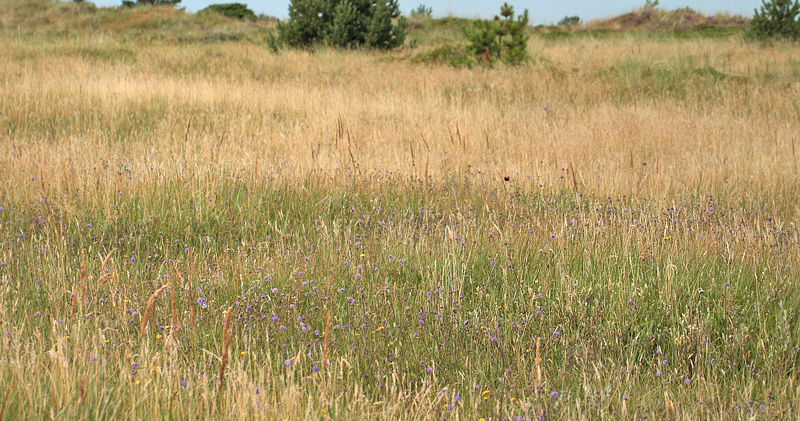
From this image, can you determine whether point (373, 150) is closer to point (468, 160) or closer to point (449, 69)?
point (468, 160)

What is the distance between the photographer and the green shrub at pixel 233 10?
32.1 meters

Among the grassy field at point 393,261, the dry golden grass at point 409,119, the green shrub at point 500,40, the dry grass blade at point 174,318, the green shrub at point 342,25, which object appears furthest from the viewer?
the green shrub at point 342,25

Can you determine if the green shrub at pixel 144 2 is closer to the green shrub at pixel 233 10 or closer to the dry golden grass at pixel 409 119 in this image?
the green shrub at pixel 233 10

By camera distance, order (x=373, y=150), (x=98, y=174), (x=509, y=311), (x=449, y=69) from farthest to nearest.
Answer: (x=449, y=69), (x=373, y=150), (x=98, y=174), (x=509, y=311)

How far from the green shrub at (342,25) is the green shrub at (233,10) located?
15.6m

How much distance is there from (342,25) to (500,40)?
592 cm

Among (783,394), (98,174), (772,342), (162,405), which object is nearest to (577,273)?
(772,342)

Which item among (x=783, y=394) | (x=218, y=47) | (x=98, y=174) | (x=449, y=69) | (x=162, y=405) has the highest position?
(x=218, y=47)

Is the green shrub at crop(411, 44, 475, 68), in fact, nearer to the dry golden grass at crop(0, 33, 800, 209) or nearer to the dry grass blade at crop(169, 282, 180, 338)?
the dry golden grass at crop(0, 33, 800, 209)

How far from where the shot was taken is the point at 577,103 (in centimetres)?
998

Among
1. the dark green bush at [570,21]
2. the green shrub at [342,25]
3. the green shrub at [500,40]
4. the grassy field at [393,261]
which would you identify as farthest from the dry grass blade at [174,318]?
the dark green bush at [570,21]

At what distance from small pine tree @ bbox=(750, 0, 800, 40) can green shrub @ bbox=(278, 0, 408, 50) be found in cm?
1183

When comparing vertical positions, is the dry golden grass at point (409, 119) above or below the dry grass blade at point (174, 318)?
above

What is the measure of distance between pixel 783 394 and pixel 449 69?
1172 centimetres
